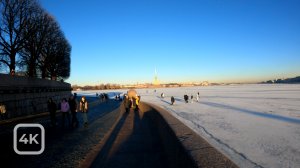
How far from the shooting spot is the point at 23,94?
22.5 metres

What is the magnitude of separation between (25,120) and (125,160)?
12806mm

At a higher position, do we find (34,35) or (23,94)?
(34,35)

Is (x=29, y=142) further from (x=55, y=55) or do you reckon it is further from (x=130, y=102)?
(x=55, y=55)

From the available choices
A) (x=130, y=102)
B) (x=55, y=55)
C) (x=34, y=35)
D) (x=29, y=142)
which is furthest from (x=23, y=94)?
(x=55, y=55)

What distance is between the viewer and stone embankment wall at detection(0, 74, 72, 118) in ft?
63.2

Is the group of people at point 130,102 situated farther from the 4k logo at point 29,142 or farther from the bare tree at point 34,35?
the 4k logo at point 29,142

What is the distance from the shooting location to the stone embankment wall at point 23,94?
19.2m

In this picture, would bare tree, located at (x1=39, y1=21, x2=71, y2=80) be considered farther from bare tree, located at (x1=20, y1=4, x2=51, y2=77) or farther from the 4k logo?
the 4k logo

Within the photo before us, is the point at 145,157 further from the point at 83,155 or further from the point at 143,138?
the point at 143,138

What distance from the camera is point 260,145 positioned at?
1101 cm

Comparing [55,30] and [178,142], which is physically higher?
[55,30]

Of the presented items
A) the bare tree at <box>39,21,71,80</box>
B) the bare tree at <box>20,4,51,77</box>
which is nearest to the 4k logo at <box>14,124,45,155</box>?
the bare tree at <box>20,4,51,77</box>

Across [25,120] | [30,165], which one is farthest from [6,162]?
[25,120]

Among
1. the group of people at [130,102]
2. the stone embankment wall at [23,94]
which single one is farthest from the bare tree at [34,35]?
the group of people at [130,102]
